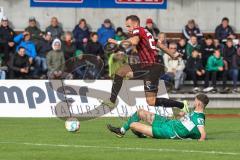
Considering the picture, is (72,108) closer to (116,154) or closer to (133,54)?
(133,54)

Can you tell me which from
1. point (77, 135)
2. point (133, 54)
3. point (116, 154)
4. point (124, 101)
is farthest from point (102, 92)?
point (116, 154)

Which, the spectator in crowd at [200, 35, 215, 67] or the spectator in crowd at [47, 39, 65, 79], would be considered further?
the spectator in crowd at [200, 35, 215, 67]

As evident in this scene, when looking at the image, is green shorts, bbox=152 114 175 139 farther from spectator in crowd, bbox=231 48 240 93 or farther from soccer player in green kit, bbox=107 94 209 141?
spectator in crowd, bbox=231 48 240 93

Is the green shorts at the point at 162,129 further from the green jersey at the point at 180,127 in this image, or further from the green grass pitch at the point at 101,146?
the green grass pitch at the point at 101,146

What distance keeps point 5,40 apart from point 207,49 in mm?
6956

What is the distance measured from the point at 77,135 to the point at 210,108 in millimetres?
12493

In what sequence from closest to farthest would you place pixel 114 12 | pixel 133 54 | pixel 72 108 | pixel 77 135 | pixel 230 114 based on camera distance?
pixel 77 135 → pixel 72 108 → pixel 230 114 → pixel 133 54 → pixel 114 12

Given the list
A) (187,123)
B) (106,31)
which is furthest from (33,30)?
(187,123)

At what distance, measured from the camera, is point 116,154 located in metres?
12.5

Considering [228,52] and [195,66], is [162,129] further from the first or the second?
[228,52]

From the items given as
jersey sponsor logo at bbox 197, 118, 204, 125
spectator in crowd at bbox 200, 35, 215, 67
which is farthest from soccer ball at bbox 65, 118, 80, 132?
spectator in crowd at bbox 200, 35, 215, 67

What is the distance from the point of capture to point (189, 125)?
1474 centimetres

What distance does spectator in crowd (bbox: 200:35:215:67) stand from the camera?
29453mm

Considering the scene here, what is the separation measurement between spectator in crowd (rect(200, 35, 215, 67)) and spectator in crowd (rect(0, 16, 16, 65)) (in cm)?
656
